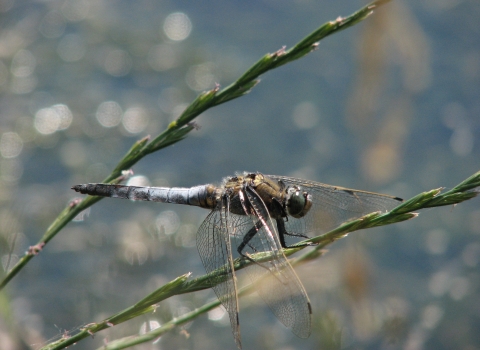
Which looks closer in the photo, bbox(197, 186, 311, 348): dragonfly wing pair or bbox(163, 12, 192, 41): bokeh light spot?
bbox(197, 186, 311, 348): dragonfly wing pair

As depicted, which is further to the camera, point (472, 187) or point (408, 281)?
point (408, 281)

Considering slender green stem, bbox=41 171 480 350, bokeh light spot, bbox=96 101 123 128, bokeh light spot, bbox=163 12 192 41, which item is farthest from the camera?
bokeh light spot, bbox=163 12 192 41

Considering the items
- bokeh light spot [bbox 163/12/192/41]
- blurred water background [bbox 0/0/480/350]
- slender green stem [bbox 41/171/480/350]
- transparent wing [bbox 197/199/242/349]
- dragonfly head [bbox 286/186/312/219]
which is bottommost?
slender green stem [bbox 41/171/480/350]

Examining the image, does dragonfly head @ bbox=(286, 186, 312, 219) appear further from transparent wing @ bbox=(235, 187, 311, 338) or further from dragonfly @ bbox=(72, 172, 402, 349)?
transparent wing @ bbox=(235, 187, 311, 338)

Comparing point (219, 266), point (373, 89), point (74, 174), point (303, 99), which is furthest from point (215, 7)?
point (219, 266)

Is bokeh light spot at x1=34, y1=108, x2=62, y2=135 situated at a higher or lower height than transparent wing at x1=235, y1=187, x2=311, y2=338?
higher

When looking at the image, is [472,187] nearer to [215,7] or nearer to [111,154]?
[111,154]

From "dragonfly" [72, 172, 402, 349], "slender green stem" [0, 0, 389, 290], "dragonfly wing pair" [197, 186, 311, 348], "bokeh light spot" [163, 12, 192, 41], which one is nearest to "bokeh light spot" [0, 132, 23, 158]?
"bokeh light spot" [163, 12, 192, 41]

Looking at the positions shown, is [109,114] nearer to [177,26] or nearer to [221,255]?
[177,26]
